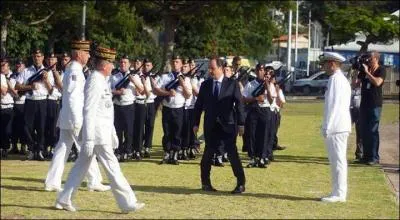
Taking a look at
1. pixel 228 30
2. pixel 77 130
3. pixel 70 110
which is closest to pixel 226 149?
pixel 77 130

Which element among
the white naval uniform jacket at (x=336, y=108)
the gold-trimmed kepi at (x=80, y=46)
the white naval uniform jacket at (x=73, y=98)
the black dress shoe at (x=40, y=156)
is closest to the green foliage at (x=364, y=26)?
the black dress shoe at (x=40, y=156)

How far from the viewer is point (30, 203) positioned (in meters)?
10.8

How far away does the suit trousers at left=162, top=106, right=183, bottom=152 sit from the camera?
1645 centimetres

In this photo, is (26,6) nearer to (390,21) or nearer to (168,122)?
(168,122)

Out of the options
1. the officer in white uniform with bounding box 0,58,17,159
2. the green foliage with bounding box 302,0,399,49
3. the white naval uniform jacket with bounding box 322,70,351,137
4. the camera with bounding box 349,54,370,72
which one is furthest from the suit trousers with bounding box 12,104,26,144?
the green foliage with bounding box 302,0,399,49

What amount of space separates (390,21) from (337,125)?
152ft

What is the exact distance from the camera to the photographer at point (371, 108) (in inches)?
653

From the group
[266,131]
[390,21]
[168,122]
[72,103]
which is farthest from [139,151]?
[390,21]

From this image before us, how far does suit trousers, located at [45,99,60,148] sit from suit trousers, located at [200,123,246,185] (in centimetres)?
523

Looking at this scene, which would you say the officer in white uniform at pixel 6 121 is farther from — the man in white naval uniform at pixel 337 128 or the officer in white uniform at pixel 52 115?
the man in white naval uniform at pixel 337 128

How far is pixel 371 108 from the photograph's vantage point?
16.7 metres

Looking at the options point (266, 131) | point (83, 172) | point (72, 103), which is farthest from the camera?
point (266, 131)

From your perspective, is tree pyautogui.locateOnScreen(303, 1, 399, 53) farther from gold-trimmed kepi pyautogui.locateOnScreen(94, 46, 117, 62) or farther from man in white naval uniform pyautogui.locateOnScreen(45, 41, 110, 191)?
gold-trimmed kepi pyautogui.locateOnScreen(94, 46, 117, 62)

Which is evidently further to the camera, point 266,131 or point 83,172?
point 266,131
